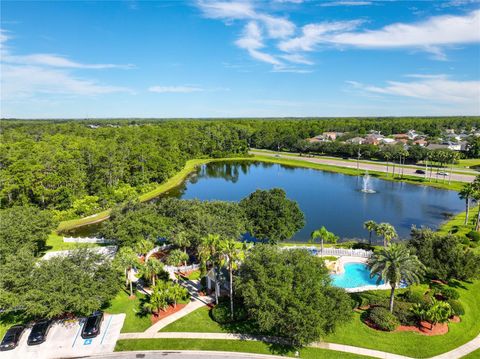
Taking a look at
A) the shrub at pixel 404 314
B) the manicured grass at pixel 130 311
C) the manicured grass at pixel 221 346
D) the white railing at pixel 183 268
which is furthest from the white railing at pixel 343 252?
the manicured grass at pixel 130 311

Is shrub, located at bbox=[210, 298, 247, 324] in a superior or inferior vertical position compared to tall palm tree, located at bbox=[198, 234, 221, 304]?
inferior

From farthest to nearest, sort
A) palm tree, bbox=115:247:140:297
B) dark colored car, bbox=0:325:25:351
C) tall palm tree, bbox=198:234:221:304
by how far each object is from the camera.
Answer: palm tree, bbox=115:247:140:297
tall palm tree, bbox=198:234:221:304
dark colored car, bbox=0:325:25:351

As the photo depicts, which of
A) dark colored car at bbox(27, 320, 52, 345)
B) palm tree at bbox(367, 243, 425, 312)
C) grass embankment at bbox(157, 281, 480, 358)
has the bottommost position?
grass embankment at bbox(157, 281, 480, 358)

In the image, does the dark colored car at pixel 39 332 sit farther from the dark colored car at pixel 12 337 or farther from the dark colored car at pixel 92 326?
the dark colored car at pixel 92 326

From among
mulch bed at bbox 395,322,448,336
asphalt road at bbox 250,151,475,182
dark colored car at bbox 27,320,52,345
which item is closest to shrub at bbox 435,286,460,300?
mulch bed at bbox 395,322,448,336

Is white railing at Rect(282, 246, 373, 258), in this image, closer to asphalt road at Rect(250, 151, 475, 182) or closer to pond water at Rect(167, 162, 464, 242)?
pond water at Rect(167, 162, 464, 242)
